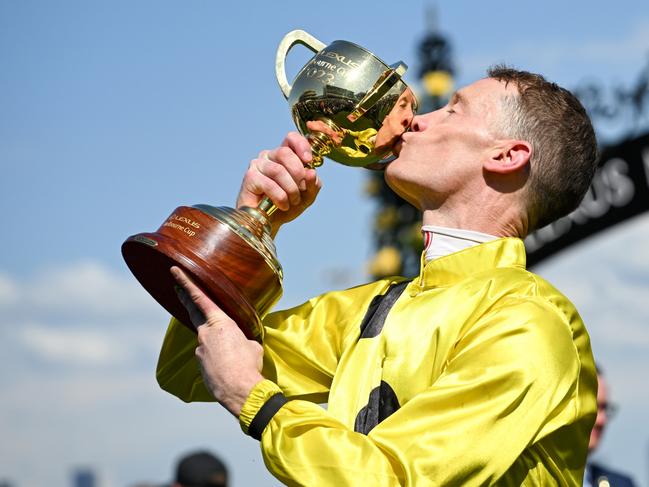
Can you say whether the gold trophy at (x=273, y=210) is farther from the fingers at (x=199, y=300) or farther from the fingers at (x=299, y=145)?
the fingers at (x=299, y=145)

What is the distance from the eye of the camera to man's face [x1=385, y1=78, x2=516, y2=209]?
3406 millimetres

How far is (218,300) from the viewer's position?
3.12 m

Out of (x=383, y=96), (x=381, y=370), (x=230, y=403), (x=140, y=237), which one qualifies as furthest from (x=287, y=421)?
(x=383, y=96)

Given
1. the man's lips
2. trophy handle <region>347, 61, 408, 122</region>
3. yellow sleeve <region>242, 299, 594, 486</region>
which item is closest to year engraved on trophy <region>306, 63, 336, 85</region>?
trophy handle <region>347, 61, 408, 122</region>

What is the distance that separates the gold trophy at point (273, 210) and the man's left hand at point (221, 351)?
0.12ft

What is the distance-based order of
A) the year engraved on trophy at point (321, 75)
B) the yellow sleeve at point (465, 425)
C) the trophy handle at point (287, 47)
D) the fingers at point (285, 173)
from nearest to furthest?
1. the yellow sleeve at point (465, 425)
2. the fingers at point (285, 173)
3. the year engraved on trophy at point (321, 75)
4. the trophy handle at point (287, 47)

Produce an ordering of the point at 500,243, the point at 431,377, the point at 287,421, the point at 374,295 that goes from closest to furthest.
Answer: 1. the point at 287,421
2. the point at 431,377
3. the point at 500,243
4. the point at 374,295

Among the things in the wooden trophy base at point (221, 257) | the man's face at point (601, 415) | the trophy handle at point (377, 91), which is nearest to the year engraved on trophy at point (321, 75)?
the trophy handle at point (377, 91)

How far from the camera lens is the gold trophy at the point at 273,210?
10.3 ft

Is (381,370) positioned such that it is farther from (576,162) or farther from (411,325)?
(576,162)

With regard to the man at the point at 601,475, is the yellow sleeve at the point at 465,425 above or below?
above

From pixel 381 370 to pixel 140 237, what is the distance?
2.31 feet

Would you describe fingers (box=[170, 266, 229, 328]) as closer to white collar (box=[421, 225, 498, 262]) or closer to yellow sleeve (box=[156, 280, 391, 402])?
→ yellow sleeve (box=[156, 280, 391, 402])

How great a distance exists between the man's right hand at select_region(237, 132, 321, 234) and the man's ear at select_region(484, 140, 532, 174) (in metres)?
0.49
